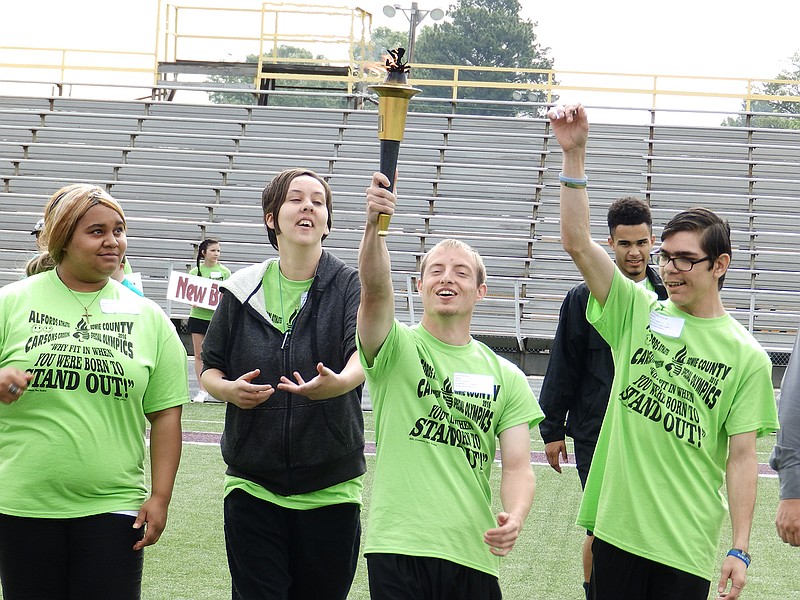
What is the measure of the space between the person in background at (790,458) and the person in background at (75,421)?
193cm

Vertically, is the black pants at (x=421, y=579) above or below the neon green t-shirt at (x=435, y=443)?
below

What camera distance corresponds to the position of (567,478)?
31.4ft

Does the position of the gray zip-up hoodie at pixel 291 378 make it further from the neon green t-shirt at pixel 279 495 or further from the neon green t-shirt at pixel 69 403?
the neon green t-shirt at pixel 69 403

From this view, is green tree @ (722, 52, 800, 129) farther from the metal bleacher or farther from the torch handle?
the torch handle

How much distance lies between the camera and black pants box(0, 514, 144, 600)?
10.8 ft

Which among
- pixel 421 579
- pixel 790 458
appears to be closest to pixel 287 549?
pixel 421 579

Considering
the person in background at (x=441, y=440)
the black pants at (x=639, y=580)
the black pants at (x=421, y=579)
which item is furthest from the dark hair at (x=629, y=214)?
the black pants at (x=421, y=579)

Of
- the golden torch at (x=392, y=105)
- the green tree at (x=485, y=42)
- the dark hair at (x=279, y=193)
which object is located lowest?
the dark hair at (x=279, y=193)

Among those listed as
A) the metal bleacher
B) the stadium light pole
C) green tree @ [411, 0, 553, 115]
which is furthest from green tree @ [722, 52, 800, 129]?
green tree @ [411, 0, 553, 115]

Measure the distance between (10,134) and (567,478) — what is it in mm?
16729

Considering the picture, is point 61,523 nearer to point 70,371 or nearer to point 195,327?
point 70,371

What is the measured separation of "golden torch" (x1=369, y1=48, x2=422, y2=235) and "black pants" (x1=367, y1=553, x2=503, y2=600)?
48.9 inches

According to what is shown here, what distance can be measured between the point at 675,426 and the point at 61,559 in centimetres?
199

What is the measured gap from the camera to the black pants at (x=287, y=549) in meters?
3.75
